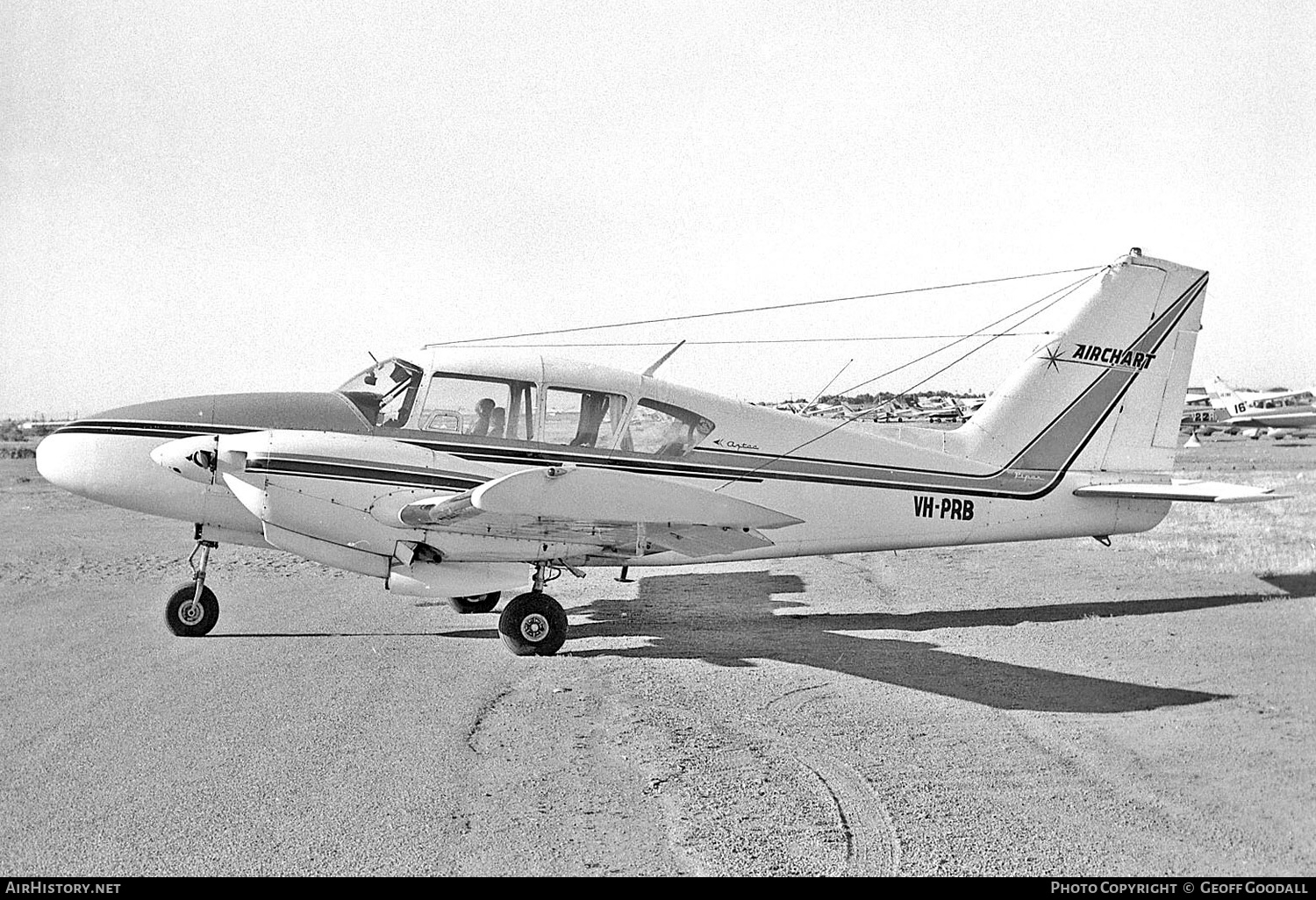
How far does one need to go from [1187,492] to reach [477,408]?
22.1 ft

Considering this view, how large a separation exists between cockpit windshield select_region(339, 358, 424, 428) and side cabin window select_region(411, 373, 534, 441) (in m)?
0.16

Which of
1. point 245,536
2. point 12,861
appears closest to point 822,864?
point 12,861

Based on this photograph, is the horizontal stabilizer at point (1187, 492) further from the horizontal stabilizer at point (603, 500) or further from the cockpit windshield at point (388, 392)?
the cockpit windshield at point (388, 392)

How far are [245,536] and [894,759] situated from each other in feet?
20.9

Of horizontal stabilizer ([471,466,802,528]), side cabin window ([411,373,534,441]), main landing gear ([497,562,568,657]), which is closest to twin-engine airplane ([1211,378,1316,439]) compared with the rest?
horizontal stabilizer ([471,466,802,528])

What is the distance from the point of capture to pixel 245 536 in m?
8.65

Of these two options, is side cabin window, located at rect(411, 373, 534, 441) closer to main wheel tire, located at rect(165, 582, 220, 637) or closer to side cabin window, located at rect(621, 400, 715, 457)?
side cabin window, located at rect(621, 400, 715, 457)

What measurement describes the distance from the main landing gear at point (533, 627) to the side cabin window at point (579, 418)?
4.70 feet

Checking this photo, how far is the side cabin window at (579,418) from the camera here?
27.1 ft

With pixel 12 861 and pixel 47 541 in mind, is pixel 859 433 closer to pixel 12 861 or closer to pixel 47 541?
pixel 12 861

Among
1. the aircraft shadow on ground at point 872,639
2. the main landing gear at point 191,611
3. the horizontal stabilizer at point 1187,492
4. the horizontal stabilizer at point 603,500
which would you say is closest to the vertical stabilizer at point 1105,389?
the horizontal stabilizer at point 1187,492

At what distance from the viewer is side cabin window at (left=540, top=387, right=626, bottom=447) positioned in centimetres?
826

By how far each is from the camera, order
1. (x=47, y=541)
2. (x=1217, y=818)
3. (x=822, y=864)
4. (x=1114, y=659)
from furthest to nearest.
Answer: (x=47, y=541)
(x=1114, y=659)
(x=822, y=864)
(x=1217, y=818)

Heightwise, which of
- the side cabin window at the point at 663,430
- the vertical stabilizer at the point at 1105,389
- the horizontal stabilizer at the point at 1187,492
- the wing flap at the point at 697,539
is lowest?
the wing flap at the point at 697,539
